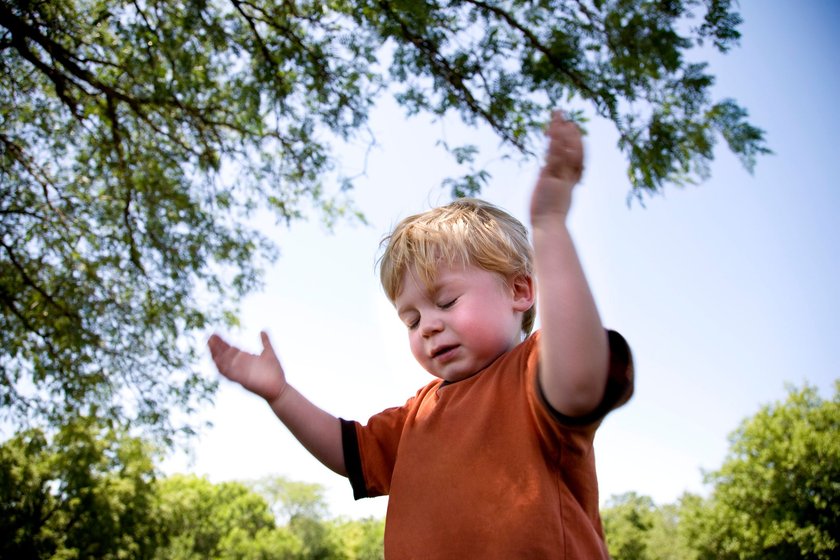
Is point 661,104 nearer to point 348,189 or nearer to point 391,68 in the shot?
point 391,68

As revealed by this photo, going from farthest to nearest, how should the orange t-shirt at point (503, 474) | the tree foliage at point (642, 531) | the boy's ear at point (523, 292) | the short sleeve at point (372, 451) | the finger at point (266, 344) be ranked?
the tree foliage at point (642, 531) < the finger at point (266, 344) < the short sleeve at point (372, 451) < the boy's ear at point (523, 292) < the orange t-shirt at point (503, 474)

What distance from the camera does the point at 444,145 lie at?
21.1 feet

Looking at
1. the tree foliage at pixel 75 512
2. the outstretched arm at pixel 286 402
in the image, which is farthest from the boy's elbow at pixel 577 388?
the tree foliage at pixel 75 512

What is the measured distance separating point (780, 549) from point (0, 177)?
100 feet

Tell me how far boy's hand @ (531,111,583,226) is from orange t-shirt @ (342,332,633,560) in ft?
0.93

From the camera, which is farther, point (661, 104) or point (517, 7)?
point (517, 7)

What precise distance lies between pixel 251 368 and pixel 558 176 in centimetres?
116

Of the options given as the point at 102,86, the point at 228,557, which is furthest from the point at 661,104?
Answer: the point at 228,557

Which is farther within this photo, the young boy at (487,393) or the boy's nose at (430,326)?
the boy's nose at (430,326)

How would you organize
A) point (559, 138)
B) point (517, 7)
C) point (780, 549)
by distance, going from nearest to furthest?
point (559, 138) < point (517, 7) < point (780, 549)

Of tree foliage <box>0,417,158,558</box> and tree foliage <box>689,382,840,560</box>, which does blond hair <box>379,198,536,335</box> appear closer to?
tree foliage <box>0,417,158,558</box>

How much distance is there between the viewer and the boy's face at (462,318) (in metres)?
1.72

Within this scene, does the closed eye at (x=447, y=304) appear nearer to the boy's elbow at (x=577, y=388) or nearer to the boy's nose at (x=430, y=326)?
the boy's nose at (x=430, y=326)

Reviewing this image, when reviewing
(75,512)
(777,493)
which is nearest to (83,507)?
(75,512)
